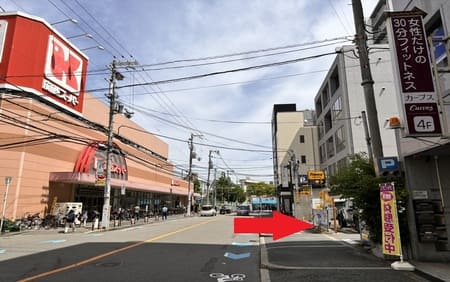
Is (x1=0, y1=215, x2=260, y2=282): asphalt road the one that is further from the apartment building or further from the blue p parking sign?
the apartment building

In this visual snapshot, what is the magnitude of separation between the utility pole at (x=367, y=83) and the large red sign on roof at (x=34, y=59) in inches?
690

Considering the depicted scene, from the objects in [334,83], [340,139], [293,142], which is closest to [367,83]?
[340,139]

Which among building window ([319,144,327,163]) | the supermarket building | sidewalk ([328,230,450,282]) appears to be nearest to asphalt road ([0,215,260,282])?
sidewalk ([328,230,450,282])

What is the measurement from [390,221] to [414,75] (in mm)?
3834

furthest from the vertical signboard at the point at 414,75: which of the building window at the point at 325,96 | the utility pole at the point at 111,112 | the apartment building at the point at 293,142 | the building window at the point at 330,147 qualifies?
the apartment building at the point at 293,142

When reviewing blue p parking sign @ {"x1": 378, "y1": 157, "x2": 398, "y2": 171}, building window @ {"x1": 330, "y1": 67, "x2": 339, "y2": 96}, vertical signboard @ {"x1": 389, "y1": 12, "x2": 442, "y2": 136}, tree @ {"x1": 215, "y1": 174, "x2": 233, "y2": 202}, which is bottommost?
blue p parking sign @ {"x1": 378, "y1": 157, "x2": 398, "y2": 171}

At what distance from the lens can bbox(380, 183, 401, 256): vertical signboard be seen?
8.86 metres

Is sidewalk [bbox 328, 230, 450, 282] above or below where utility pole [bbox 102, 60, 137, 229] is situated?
below

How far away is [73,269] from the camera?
8.79 m

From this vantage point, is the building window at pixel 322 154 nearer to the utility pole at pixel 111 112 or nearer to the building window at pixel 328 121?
the building window at pixel 328 121

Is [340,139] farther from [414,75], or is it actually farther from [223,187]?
[223,187]

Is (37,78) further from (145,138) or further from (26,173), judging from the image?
(145,138)

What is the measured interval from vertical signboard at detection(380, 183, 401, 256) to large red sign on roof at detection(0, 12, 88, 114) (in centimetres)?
1911

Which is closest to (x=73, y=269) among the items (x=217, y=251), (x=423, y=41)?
(x=217, y=251)
